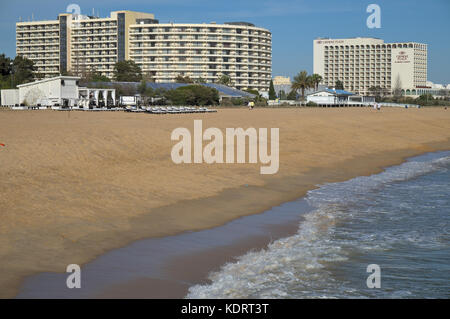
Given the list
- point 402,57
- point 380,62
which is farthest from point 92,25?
point 402,57

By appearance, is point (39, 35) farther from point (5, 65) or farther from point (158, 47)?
point (5, 65)

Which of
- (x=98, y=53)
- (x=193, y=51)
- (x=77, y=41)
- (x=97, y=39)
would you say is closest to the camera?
(x=193, y=51)

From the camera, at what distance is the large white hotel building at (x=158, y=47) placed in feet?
428

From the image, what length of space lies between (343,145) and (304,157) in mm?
5612

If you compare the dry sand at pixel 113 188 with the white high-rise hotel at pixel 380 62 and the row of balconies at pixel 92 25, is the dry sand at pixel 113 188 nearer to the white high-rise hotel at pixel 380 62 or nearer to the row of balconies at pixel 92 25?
the row of balconies at pixel 92 25

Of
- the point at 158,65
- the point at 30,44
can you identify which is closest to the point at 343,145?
the point at 158,65

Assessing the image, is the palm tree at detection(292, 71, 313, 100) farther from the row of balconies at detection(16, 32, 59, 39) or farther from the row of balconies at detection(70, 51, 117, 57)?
the row of balconies at detection(16, 32, 59, 39)

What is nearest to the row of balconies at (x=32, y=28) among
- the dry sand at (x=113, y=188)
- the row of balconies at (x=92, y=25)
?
the row of balconies at (x=92, y=25)

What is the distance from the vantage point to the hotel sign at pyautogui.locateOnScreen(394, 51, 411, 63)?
18925 cm

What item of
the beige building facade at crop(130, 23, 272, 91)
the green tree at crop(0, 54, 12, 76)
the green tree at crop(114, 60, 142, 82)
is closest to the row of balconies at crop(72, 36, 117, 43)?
the beige building facade at crop(130, 23, 272, 91)

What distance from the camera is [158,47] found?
430ft

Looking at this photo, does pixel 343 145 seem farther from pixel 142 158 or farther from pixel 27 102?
pixel 27 102

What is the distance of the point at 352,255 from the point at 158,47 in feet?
413

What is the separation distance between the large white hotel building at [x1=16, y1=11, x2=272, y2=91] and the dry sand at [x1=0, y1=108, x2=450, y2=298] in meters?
109
